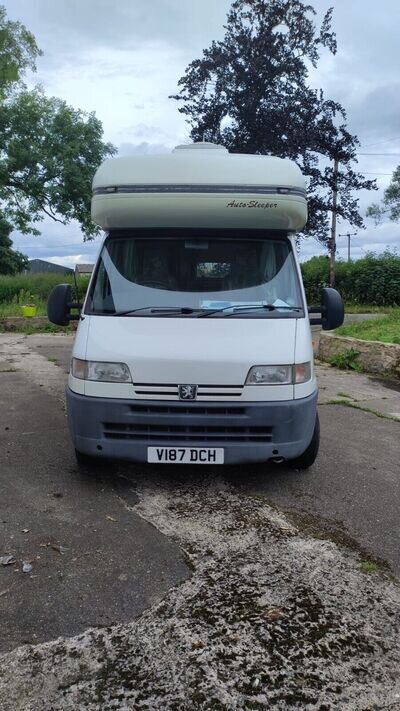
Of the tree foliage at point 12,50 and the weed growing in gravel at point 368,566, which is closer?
the weed growing in gravel at point 368,566

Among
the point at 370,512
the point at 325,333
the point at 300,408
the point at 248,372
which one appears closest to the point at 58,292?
the point at 248,372

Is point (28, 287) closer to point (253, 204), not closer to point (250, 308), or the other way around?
point (253, 204)

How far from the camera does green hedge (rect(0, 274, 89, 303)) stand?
878 inches

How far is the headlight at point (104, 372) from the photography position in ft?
13.6

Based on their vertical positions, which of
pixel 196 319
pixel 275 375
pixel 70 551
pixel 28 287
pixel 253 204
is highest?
pixel 253 204

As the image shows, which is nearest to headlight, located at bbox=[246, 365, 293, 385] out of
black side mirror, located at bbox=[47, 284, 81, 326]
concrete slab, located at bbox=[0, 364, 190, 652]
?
concrete slab, located at bbox=[0, 364, 190, 652]

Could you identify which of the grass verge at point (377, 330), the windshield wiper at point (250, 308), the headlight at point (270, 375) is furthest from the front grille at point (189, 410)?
the grass verge at point (377, 330)

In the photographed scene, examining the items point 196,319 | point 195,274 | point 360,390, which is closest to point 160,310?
point 196,319

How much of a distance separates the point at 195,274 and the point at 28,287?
19.7m

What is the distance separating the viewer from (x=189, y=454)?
13.7 ft

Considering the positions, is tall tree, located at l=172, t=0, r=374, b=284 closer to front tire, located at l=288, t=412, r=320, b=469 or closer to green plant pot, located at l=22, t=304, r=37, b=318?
green plant pot, located at l=22, t=304, r=37, b=318

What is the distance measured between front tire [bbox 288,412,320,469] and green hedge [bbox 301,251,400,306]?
19.1 metres

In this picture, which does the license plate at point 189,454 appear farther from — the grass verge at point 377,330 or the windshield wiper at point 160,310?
the grass verge at point 377,330

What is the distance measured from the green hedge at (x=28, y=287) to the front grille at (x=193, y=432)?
17.7 m
